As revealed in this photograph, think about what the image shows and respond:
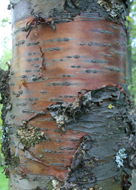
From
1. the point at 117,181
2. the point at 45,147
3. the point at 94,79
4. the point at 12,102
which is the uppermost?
the point at 94,79

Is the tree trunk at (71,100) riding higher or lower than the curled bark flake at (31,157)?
higher

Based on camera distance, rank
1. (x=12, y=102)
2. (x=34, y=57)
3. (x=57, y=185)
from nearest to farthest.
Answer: (x=57, y=185) < (x=34, y=57) < (x=12, y=102)

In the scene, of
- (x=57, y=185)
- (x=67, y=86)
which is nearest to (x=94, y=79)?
(x=67, y=86)

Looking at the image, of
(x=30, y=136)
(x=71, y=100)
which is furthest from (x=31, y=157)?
(x=71, y=100)

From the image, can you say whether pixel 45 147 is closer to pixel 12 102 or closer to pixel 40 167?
pixel 40 167

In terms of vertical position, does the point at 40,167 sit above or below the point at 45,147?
below

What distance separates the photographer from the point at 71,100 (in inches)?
38.6

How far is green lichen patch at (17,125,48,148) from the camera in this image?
1.01 m

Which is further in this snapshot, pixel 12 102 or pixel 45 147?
pixel 12 102

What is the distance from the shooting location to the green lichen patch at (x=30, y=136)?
1.01 metres

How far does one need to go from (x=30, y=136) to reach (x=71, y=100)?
333 mm

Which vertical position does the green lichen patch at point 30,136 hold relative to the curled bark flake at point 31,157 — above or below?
above

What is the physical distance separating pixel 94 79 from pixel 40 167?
1.98ft

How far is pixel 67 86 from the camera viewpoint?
0.99m
